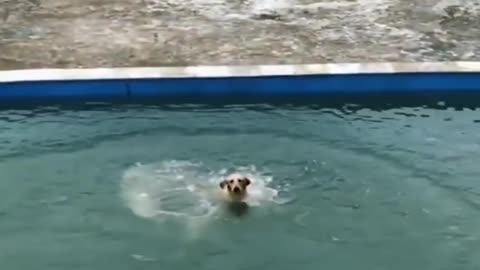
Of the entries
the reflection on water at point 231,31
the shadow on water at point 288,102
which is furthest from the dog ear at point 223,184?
the reflection on water at point 231,31

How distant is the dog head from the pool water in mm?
193

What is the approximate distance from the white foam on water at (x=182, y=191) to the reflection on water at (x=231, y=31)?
2335mm

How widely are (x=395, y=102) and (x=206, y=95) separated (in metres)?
2.23

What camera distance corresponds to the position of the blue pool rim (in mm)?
11070

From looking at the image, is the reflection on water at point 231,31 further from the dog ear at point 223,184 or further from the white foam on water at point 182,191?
the dog ear at point 223,184

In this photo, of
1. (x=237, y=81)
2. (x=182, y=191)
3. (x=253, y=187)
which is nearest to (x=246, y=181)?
(x=253, y=187)

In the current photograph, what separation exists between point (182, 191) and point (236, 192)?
637 mm

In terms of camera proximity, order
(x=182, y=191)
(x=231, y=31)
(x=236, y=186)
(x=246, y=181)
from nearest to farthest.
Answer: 1. (x=236, y=186)
2. (x=246, y=181)
3. (x=182, y=191)
4. (x=231, y=31)

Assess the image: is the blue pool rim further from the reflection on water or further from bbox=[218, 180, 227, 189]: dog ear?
bbox=[218, 180, 227, 189]: dog ear

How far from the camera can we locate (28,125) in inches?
415

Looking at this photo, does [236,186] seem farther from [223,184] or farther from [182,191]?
[182,191]

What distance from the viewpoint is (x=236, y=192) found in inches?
353

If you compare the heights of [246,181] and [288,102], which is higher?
[246,181]

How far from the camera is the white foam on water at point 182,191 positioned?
29.6 feet
